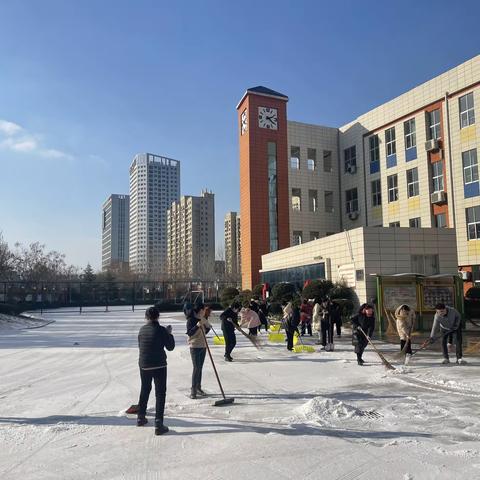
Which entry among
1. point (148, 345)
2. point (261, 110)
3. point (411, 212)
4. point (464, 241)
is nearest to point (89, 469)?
point (148, 345)

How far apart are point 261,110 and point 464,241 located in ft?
60.6

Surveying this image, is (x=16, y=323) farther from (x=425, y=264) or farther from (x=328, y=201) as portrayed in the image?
(x=328, y=201)

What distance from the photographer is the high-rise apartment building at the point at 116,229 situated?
527 feet

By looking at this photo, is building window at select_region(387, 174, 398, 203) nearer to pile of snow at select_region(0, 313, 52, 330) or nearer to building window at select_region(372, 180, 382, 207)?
building window at select_region(372, 180, 382, 207)

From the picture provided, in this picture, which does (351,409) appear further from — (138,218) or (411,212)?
(138,218)

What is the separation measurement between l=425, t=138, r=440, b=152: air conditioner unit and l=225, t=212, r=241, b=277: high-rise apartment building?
165 ft

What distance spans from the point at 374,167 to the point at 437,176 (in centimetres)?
652

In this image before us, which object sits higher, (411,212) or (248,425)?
(411,212)

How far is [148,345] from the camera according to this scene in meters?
6.61

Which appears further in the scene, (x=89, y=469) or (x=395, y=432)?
(x=395, y=432)

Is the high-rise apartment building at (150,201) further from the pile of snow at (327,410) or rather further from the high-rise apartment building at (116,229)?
the pile of snow at (327,410)

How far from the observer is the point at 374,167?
37406 millimetres

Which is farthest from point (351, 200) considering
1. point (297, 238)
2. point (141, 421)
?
point (141, 421)

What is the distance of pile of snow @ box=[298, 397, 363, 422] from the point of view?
22.5ft
